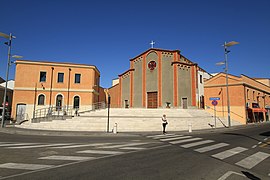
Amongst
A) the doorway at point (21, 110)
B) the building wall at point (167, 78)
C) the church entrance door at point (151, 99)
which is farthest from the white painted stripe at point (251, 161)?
the doorway at point (21, 110)

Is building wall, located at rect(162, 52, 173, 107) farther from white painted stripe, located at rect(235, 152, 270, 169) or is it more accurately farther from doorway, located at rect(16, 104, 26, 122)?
doorway, located at rect(16, 104, 26, 122)

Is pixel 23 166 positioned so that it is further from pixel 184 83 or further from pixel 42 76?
pixel 42 76

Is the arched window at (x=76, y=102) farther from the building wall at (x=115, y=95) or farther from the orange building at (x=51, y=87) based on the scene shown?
the building wall at (x=115, y=95)

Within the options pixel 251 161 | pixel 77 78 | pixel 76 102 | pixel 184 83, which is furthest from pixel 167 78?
pixel 251 161

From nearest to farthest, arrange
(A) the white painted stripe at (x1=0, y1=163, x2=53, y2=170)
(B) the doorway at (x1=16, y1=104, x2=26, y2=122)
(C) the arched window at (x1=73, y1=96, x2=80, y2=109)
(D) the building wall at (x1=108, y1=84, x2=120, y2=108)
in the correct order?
(A) the white painted stripe at (x1=0, y1=163, x2=53, y2=170), (B) the doorway at (x1=16, y1=104, x2=26, y2=122), (C) the arched window at (x1=73, y1=96, x2=80, y2=109), (D) the building wall at (x1=108, y1=84, x2=120, y2=108)

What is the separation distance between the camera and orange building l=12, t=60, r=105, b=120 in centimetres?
2936

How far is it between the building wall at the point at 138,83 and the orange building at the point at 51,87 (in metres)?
7.46

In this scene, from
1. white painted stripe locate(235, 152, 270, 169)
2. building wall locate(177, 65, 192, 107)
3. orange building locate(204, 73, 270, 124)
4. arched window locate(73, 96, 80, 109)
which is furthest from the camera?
arched window locate(73, 96, 80, 109)

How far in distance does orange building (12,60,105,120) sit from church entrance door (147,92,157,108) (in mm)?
9775

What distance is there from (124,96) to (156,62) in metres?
8.55

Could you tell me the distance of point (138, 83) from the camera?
32219 millimetres

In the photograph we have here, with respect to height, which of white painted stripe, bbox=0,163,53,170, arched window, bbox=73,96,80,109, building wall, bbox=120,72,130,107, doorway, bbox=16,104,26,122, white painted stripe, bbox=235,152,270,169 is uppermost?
building wall, bbox=120,72,130,107

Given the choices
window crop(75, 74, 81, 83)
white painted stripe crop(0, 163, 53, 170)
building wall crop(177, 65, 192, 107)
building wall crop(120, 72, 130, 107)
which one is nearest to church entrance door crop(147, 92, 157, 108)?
building wall crop(177, 65, 192, 107)

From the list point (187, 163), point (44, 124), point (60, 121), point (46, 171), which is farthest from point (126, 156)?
point (44, 124)
